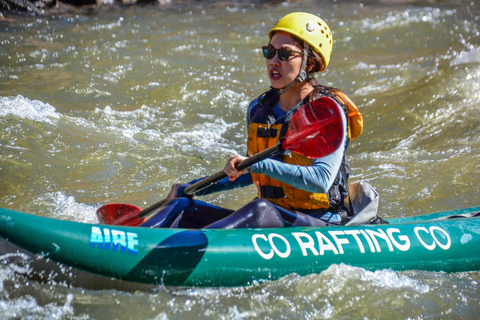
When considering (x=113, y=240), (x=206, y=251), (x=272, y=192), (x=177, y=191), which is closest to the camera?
(x=113, y=240)

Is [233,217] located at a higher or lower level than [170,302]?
higher

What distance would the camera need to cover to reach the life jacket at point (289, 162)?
2.62m

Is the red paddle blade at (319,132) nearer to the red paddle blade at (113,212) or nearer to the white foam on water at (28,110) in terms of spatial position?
the red paddle blade at (113,212)

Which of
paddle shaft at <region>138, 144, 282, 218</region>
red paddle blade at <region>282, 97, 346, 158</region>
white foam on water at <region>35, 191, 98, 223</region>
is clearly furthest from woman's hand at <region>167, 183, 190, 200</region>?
white foam on water at <region>35, 191, 98, 223</region>

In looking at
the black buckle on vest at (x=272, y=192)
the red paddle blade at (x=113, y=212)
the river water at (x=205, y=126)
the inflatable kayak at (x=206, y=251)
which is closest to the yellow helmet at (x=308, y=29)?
the black buckle on vest at (x=272, y=192)

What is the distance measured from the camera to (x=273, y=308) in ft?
8.49

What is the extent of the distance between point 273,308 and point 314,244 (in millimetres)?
373

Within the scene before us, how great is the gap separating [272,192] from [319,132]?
0.43m

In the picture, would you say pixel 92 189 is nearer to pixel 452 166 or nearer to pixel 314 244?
pixel 314 244

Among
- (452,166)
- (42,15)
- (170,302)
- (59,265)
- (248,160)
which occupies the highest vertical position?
(248,160)

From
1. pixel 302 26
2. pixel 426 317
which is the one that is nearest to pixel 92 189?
pixel 302 26

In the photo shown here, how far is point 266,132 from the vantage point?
2727mm

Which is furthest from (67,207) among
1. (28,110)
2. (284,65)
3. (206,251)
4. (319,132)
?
(319,132)

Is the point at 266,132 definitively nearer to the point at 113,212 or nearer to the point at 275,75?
the point at 275,75
